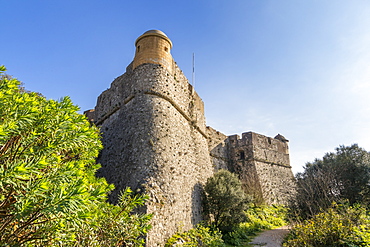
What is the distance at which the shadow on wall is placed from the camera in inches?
446

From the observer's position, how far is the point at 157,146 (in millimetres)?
10750

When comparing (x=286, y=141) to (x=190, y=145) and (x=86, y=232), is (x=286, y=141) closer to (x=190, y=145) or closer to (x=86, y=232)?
(x=190, y=145)

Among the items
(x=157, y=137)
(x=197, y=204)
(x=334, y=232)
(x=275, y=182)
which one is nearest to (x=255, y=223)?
(x=197, y=204)

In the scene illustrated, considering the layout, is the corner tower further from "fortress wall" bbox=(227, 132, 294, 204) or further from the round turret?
"fortress wall" bbox=(227, 132, 294, 204)

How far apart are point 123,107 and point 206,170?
23.2 feet

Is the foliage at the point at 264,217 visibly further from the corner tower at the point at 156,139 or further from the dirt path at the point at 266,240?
the corner tower at the point at 156,139

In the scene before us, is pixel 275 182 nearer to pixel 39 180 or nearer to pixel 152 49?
pixel 152 49

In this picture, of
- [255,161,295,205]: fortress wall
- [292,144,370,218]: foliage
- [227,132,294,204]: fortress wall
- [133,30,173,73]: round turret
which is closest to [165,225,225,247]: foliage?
[292,144,370,218]: foliage

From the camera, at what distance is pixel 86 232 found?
408cm

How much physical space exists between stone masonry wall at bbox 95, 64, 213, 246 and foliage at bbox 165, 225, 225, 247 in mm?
296

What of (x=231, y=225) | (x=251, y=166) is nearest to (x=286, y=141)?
(x=251, y=166)

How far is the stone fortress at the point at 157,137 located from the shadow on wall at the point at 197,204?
0.15 ft

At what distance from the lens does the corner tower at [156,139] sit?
9.58 metres

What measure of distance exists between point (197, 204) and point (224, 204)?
150cm
